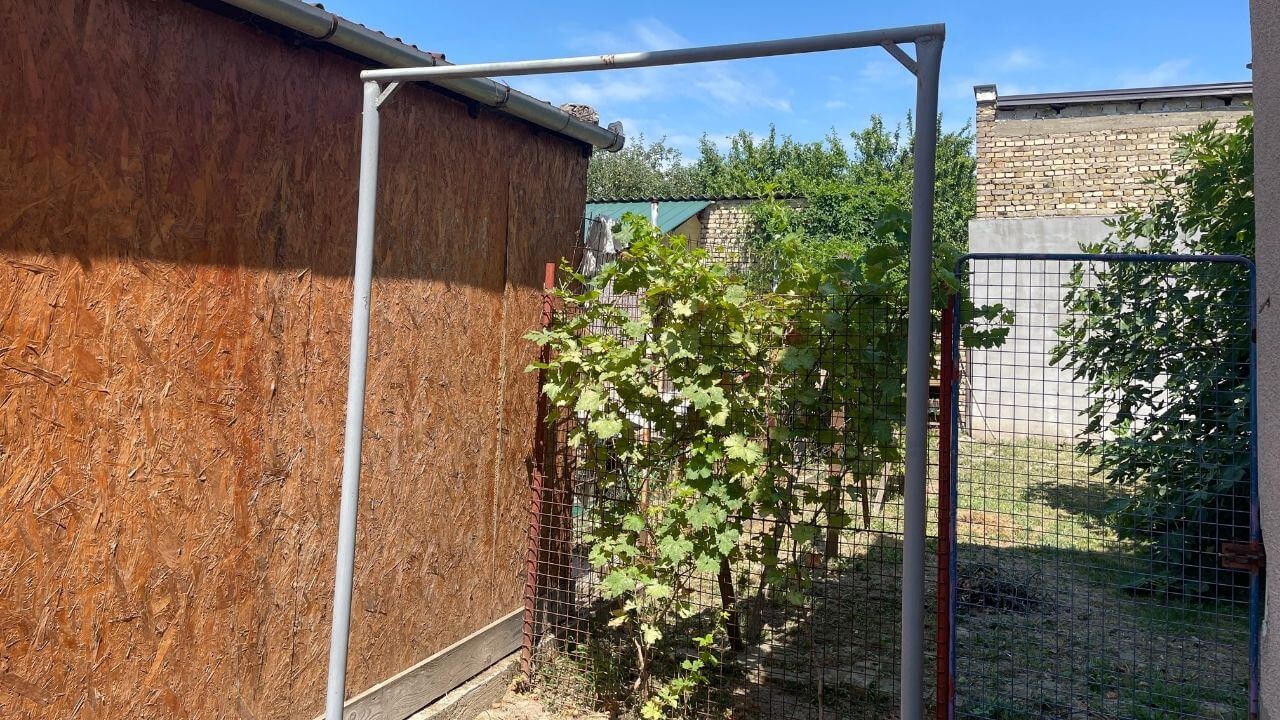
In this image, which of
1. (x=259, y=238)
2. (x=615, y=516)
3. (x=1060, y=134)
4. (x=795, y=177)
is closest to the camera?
(x=259, y=238)

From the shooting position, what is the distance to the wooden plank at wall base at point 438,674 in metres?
3.54

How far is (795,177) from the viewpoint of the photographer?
90.0 ft

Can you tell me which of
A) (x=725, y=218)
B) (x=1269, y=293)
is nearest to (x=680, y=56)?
(x=1269, y=293)

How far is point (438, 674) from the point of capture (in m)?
3.92

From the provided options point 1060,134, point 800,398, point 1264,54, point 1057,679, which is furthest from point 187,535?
point 1060,134

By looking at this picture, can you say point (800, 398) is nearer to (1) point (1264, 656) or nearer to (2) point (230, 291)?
(1) point (1264, 656)

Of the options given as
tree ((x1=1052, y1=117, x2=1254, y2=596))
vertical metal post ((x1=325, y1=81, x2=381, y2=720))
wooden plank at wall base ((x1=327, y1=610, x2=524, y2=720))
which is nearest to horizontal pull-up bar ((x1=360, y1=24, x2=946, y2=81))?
vertical metal post ((x1=325, y1=81, x2=381, y2=720))

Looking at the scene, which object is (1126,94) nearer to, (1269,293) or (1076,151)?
(1076,151)

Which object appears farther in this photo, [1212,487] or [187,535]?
[1212,487]

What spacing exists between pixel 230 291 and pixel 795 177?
26033 millimetres

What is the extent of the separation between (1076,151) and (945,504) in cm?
1266

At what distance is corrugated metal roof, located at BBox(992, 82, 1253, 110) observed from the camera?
12917 millimetres

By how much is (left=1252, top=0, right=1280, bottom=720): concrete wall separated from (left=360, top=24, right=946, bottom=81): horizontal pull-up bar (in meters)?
0.79

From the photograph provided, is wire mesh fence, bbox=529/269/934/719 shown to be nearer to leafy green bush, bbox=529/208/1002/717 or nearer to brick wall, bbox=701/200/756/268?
leafy green bush, bbox=529/208/1002/717
